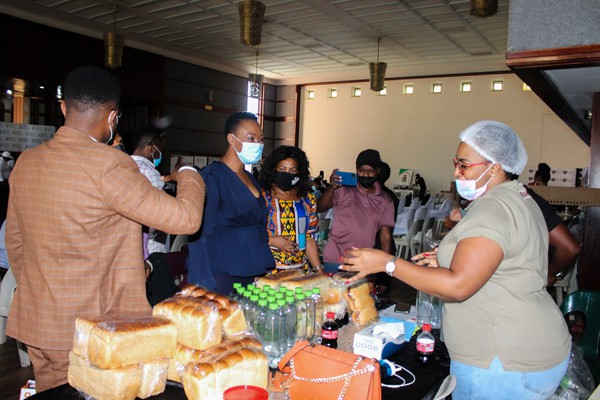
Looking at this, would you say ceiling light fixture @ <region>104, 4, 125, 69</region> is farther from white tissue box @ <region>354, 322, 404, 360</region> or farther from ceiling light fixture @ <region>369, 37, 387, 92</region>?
white tissue box @ <region>354, 322, 404, 360</region>

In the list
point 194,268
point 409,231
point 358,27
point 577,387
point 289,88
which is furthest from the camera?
point 289,88

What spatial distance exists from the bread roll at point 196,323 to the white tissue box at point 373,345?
545 millimetres

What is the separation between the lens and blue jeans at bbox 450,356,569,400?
5.22 feet

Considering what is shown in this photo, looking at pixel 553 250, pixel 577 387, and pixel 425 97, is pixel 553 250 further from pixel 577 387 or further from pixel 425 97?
pixel 425 97

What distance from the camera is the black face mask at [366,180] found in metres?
3.53

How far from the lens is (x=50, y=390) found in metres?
1.47

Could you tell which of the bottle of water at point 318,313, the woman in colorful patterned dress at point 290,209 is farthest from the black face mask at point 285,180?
the bottle of water at point 318,313

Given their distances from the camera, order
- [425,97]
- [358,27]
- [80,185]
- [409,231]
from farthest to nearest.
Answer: [425,97] → [358,27] → [409,231] → [80,185]

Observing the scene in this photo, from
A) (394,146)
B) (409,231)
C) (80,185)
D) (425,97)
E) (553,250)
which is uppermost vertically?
(425,97)

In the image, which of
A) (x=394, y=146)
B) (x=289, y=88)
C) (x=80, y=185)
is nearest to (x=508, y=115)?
(x=394, y=146)

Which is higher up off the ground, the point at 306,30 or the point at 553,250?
the point at 306,30

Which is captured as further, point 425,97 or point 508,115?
point 425,97

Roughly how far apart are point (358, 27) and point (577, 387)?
8.92m

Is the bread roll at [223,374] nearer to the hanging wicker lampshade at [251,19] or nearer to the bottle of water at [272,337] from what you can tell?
the bottle of water at [272,337]
